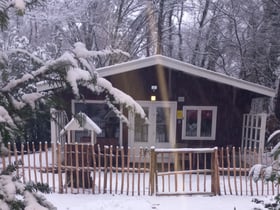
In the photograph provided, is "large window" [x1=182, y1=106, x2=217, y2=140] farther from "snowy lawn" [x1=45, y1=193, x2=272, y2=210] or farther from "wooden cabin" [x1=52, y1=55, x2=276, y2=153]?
"snowy lawn" [x1=45, y1=193, x2=272, y2=210]

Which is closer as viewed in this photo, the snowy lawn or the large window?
the snowy lawn

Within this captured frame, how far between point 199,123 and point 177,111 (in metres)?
0.83

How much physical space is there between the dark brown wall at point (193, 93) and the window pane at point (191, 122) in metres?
0.25

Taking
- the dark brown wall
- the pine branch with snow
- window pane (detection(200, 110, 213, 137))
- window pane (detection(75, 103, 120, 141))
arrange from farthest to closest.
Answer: window pane (detection(200, 110, 213, 137)) → the dark brown wall → window pane (detection(75, 103, 120, 141)) → the pine branch with snow

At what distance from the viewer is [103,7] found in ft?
59.8

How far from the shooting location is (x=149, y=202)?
6.39 metres

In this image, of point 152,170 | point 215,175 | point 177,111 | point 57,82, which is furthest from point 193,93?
point 57,82

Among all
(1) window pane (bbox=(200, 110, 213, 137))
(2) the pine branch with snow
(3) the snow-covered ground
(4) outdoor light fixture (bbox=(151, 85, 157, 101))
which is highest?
(2) the pine branch with snow

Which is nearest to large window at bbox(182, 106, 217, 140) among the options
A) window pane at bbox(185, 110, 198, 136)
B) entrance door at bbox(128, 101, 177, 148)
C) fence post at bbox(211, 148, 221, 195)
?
window pane at bbox(185, 110, 198, 136)

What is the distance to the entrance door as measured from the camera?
10.7m

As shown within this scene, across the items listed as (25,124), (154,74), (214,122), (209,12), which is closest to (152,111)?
(154,74)

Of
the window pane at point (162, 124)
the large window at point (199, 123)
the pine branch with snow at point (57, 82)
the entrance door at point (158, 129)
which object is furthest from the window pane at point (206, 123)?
the pine branch with snow at point (57, 82)

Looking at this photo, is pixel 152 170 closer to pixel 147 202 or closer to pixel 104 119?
pixel 147 202

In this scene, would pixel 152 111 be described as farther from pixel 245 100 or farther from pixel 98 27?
pixel 98 27
